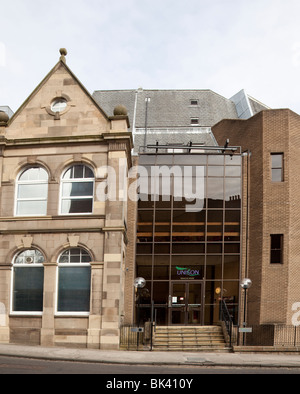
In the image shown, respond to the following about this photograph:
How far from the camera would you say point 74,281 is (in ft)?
74.4

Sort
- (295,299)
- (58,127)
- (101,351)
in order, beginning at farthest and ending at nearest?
(295,299), (58,127), (101,351)

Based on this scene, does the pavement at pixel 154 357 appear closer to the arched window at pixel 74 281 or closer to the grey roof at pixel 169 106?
the arched window at pixel 74 281

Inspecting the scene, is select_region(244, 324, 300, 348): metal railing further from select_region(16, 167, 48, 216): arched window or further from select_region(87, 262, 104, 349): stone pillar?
select_region(16, 167, 48, 216): arched window

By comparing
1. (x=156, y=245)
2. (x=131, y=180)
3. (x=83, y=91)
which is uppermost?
(x=83, y=91)

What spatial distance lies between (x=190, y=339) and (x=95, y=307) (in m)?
4.82

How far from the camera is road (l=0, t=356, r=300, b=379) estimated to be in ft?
48.3

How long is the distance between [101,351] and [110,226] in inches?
200

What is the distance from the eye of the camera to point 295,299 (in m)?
26.2

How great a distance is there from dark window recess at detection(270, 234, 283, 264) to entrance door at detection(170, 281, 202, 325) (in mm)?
3938

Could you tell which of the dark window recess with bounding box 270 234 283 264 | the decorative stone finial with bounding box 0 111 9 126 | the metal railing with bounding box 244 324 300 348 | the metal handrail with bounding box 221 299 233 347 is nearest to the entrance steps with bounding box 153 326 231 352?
the metal handrail with bounding box 221 299 233 347
